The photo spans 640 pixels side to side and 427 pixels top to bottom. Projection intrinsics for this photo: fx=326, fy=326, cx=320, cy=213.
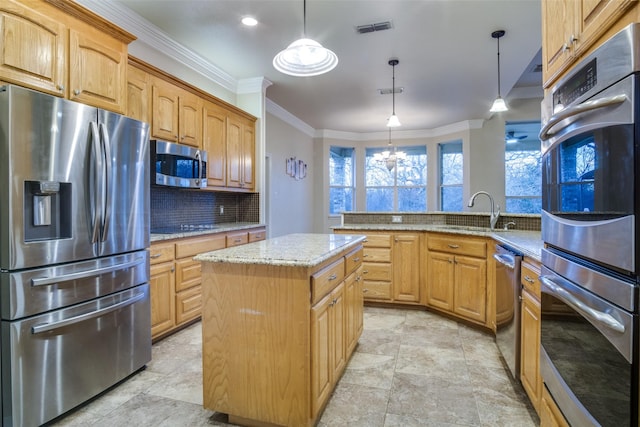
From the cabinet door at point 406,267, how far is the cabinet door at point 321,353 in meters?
1.88

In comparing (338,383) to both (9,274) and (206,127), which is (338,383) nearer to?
(9,274)

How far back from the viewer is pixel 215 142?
378 cm

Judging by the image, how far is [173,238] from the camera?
282 cm

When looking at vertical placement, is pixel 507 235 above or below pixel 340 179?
below

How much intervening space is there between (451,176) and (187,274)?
20.9ft

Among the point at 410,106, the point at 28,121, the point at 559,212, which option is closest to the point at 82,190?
the point at 28,121

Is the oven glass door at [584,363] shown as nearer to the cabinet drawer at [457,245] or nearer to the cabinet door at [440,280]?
the cabinet drawer at [457,245]

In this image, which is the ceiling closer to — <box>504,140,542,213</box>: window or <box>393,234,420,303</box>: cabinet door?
<box>504,140,542,213</box>: window

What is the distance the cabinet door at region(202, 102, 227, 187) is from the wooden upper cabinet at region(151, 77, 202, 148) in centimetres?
11

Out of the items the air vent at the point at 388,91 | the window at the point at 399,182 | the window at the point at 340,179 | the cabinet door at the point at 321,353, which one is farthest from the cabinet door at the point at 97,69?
the window at the point at 399,182

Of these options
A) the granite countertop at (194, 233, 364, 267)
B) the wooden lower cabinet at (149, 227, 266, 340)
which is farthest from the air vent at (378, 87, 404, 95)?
the granite countertop at (194, 233, 364, 267)

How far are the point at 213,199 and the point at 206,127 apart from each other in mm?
1043

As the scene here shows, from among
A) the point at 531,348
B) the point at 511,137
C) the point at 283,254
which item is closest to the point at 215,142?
the point at 283,254

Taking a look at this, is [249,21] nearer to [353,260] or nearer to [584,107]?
[353,260]
